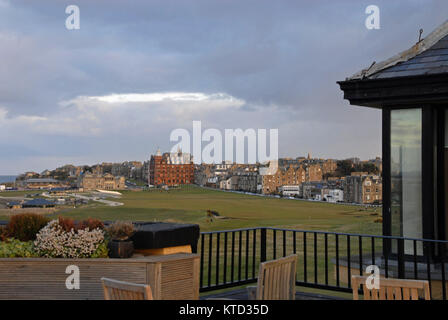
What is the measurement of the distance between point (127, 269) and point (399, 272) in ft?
11.9

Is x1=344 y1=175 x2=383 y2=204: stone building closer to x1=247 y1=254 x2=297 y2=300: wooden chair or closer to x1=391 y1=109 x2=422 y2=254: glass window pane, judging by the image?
x1=391 y1=109 x2=422 y2=254: glass window pane

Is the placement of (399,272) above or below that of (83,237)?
below

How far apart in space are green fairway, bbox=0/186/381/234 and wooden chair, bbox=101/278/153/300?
74916 millimetres

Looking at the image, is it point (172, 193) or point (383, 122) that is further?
point (172, 193)

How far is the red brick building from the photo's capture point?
439 feet

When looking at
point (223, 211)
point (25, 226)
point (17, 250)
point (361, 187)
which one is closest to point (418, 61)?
point (25, 226)

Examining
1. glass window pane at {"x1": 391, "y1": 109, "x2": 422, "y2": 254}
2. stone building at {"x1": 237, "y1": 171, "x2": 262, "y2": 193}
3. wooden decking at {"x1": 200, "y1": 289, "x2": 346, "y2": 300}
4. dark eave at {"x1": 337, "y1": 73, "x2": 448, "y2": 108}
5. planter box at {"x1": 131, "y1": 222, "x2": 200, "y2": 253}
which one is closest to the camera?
planter box at {"x1": 131, "y1": 222, "x2": 200, "y2": 253}

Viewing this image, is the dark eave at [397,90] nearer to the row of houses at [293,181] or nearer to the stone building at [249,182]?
the row of houses at [293,181]

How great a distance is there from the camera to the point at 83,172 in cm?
16625

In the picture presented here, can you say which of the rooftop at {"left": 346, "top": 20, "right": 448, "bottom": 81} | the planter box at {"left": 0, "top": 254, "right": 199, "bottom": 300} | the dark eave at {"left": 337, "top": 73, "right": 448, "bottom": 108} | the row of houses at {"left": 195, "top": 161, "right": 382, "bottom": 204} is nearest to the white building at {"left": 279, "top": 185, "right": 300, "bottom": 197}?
the row of houses at {"left": 195, "top": 161, "right": 382, "bottom": 204}

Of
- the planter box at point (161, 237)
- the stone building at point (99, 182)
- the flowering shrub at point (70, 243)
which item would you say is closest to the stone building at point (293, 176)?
the stone building at point (99, 182)

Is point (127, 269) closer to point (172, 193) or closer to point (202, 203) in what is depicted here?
point (202, 203)

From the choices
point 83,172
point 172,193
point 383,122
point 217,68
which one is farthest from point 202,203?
point 383,122

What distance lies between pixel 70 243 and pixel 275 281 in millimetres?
2247
